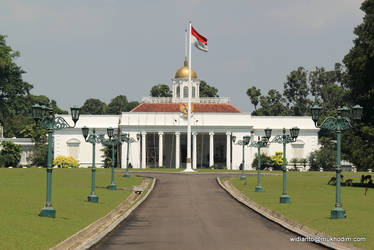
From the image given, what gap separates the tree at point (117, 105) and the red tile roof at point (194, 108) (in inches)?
1977

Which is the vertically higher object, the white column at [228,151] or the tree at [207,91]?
the tree at [207,91]

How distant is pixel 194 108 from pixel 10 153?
2938 centimetres

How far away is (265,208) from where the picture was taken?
32500 millimetres

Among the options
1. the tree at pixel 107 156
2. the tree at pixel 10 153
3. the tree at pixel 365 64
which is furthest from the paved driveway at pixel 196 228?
the tree at pixel 107 156

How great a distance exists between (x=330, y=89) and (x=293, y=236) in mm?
116472

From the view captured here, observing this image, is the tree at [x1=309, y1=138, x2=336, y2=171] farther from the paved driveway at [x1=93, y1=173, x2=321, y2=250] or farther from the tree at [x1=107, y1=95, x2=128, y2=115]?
the tree at [x1=107, y1=95, x2=128, y2=115]

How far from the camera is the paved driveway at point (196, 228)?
19.3 meters

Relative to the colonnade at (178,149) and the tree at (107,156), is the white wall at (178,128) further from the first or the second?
the tree at (107,156)

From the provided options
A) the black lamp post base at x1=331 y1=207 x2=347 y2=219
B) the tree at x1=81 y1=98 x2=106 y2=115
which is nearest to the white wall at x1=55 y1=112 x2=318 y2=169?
the tree at x1=81 y1=98 x2=106 y2=115

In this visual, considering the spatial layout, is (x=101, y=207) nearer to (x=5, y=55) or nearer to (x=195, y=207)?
(x=195, y=207)

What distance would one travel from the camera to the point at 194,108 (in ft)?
349

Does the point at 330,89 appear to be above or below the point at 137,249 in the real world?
above

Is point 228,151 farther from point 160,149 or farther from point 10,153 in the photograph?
point 10,153

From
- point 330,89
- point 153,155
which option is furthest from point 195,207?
point 330,89
